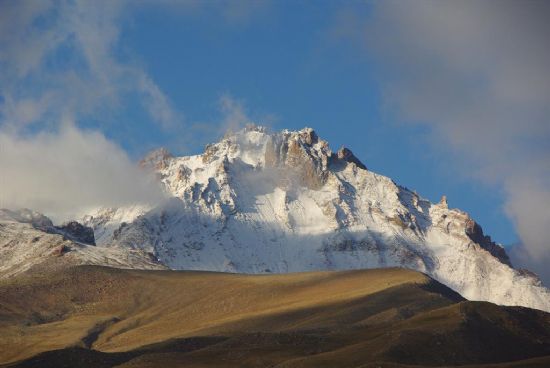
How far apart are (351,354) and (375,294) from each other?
78.8 meters

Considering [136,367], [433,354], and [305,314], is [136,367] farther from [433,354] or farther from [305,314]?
[305,314]

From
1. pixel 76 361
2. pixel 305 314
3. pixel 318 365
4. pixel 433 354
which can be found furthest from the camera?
pixel 305 314

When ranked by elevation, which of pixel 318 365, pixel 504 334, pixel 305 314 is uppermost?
pixel 305 314

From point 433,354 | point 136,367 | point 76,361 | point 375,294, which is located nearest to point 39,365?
point 76,361

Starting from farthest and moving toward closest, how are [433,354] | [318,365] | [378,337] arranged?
[378,337] → [433,354] → [318,365]

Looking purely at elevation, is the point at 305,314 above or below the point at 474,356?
above

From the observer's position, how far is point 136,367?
122 m

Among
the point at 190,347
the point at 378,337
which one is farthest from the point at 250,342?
the point at 378,337

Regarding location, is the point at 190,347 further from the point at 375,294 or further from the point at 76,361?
the point at 375,294

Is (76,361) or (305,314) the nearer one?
(76,361)

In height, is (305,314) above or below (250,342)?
above

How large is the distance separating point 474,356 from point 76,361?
53981 millimetres

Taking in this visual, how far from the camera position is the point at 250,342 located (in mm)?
136625

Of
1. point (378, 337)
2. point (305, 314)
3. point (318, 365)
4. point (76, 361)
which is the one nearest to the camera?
point (318, 365)
